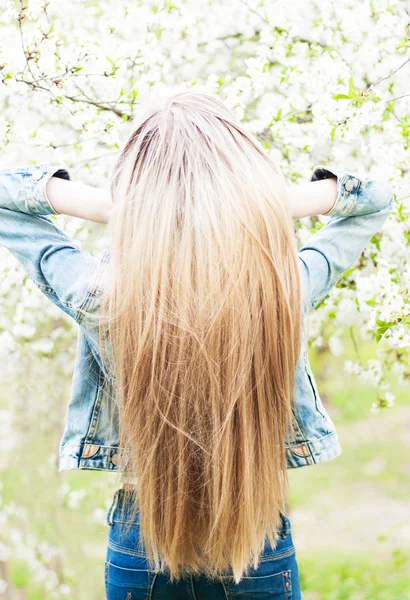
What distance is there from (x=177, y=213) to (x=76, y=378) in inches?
19.2

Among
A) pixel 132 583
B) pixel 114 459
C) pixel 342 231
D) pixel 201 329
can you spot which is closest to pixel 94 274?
pixel 201 329

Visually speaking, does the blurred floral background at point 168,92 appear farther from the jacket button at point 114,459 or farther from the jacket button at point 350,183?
the jacket button at point 114,459

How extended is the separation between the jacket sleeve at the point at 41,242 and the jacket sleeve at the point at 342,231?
1.56 feet

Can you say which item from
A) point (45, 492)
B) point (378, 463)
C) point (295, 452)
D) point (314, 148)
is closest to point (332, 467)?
point (378, 463)

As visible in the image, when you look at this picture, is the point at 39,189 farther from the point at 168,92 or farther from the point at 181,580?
the point at 181,580

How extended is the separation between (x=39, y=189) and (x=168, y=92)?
1.33ft

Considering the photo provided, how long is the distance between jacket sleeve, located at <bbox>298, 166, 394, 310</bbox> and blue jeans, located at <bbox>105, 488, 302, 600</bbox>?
0.55 meters

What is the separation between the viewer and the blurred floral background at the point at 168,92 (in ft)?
7.16

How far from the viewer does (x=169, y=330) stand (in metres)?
1.31

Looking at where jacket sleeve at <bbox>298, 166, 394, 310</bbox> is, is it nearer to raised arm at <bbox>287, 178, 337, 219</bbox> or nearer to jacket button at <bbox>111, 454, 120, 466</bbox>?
raised arm at <bbox>287, 178, 337, 219</bbox>

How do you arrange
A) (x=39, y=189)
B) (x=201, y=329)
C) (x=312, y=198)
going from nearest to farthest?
(x=201, y=329)
(x=39, y=189)
(x=312, y=198)

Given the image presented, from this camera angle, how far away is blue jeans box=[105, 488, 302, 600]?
149cm

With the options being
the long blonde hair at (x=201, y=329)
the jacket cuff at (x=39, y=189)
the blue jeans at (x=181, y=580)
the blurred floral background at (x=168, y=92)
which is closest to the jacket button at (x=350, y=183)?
the long blonde hair at (x=201, y=329)

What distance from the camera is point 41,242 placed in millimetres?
1443
